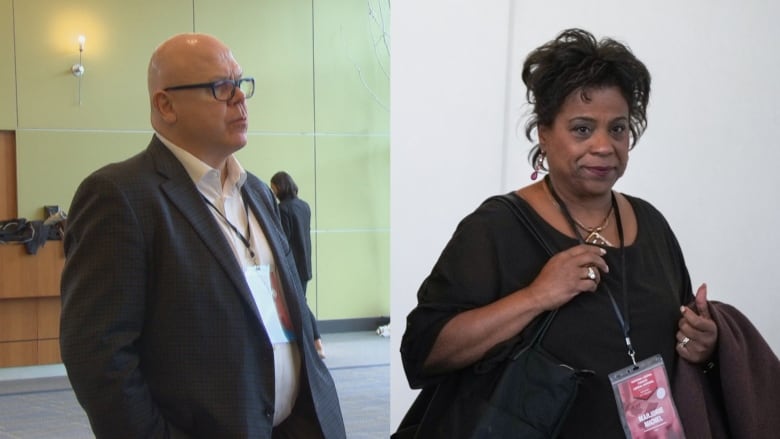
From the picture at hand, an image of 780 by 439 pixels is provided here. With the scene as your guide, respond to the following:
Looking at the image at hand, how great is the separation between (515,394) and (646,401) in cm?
26

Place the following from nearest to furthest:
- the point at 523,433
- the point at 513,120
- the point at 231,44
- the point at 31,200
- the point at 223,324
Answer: the point at 523,433 → the point at 223,324 → the point at 513,120 → the point at 31,200 → the point at 231,44

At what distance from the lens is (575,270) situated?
1355 millimetres

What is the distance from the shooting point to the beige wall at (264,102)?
26.0 feet

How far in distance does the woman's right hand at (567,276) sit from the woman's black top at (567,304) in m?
0.05

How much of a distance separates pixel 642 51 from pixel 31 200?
22.5 feet

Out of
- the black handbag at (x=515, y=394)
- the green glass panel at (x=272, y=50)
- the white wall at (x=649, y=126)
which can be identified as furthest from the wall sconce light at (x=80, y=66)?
the black handbag at (x=515, y=394)

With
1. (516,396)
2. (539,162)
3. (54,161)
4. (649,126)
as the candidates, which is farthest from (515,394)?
(54,161)

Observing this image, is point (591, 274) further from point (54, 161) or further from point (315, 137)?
point (315, 137)

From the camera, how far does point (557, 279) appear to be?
53.2 inches

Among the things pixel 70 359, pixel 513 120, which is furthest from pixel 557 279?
pixel 513 120

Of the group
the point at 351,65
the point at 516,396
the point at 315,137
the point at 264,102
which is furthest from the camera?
the point at 351,65

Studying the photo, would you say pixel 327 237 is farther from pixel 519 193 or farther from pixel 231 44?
pixel 519 193

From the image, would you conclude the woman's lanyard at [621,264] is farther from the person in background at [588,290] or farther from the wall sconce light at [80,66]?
the wall sconce light at [80,66]

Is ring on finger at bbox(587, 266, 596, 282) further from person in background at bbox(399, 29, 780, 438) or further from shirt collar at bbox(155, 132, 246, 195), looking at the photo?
shirt collar at bbox(155, 132, 246, 195)
